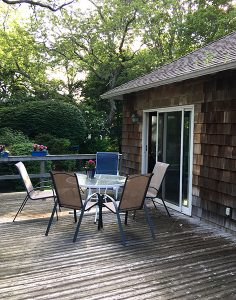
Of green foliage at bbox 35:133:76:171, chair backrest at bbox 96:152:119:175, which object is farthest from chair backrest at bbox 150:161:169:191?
green foliage at bbox 35:133:76:171

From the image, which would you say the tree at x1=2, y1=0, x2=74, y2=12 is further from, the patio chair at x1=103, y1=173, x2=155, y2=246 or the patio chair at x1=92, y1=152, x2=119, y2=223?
the patio chair at x1=103, y1=173, x2=155, y2=246

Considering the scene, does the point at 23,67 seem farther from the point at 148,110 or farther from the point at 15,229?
the point at 15,229

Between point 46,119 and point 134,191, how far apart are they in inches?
336

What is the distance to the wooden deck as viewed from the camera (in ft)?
8.91

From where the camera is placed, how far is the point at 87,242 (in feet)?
12.7

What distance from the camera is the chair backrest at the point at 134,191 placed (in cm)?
384

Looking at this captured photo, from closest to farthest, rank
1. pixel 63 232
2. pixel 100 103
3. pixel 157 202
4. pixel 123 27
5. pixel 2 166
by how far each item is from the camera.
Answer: pixel 63 232, pixel 157 202, pixel 2 166, pixel 123 27, pixel 100 103

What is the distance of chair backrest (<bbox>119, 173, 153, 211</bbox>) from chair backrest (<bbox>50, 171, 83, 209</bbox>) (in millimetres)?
564

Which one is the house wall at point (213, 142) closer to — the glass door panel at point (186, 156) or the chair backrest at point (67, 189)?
the glass door panel at point (186, 156)

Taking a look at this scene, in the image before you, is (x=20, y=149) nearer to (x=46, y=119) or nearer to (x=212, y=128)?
(x=46, y=119)

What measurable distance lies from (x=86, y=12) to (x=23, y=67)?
165 inches

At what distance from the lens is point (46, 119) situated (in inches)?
465

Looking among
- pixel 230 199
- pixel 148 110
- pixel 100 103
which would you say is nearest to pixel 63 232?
pixel 230 199

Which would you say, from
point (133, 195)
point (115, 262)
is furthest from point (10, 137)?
point (115, 262)
